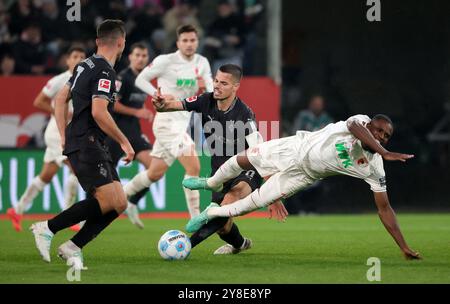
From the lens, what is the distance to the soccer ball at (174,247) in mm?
8578

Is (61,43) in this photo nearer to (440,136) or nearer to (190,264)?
(440,136)

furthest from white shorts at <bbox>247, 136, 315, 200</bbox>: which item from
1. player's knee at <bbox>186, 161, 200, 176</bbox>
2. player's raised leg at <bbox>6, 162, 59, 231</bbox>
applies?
player's raised leg at <bbox>6, 162, 59, 231</bbox>

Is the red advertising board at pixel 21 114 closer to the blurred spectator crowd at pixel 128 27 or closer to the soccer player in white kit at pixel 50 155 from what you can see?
the blurred spectator crowd at pixel 128 27

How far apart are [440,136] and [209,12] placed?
180 inches

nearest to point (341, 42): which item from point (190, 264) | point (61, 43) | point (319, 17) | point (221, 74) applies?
point (319, 17)

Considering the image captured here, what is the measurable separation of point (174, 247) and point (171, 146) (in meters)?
3.83

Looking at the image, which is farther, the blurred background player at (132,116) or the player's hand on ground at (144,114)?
the blurred background player at (132,116)

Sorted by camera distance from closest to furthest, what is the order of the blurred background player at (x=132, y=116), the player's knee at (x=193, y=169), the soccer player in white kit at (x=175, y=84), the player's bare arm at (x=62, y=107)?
1. the player's bare arm at (x=62, y=107)
2. the player's knee at (x=193, y=169)
3. the soccer player in white kit at (x=175, y=84)
4. the blurred background player at (x=132, y=116)

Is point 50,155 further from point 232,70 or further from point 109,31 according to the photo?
point 109,31

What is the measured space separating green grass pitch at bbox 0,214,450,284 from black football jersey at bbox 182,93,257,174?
3.44 feet

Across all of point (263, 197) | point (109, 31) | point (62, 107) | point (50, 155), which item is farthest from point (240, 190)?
point (50, 155)

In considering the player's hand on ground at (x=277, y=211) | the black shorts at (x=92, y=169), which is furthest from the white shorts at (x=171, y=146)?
the black shorts at (x=92, y=169)

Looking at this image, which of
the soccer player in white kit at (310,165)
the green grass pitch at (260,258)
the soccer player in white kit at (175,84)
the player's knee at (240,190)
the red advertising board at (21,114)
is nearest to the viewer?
the green grass pitch at (260,258)

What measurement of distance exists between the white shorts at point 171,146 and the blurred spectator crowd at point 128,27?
4306 millimetres
